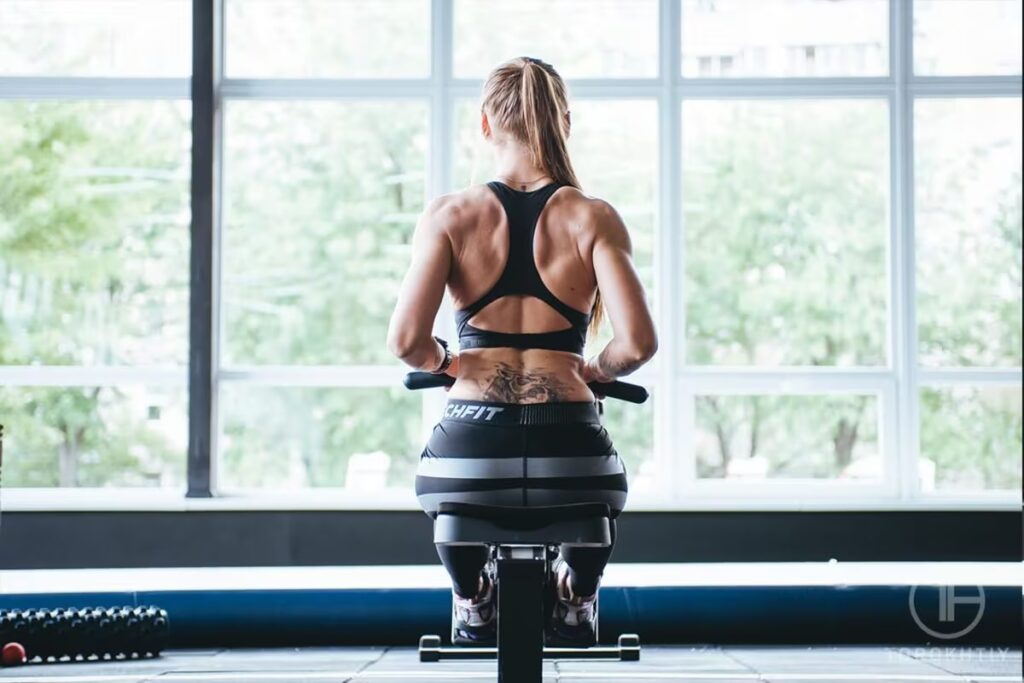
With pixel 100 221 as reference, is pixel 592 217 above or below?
below

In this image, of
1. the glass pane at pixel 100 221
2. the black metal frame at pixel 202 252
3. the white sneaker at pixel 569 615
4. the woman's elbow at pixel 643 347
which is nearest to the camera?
the woman's elbow at pixel 643 347

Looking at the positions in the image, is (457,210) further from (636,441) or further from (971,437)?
(971,437)

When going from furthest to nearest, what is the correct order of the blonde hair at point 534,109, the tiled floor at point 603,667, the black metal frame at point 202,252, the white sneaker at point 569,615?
the black metal frame at point 202,252 → the tiled floor at point 603,667 → the white sneaker at point 569,615 → the blonde hair at point 534,109

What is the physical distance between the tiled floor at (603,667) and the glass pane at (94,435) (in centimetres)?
152

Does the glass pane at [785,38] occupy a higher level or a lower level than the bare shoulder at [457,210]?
higher

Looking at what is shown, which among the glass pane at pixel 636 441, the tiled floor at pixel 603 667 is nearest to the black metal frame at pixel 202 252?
the tiled floor at pixel 603 667

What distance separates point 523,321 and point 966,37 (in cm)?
391

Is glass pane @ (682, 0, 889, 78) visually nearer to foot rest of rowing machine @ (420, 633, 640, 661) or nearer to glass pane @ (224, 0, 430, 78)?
glass pane @ (224, 0, 430, 78)

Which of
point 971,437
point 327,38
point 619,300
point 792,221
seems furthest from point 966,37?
point 619,300

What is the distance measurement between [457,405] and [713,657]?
5.94 feet

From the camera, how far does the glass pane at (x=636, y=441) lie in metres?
5.05

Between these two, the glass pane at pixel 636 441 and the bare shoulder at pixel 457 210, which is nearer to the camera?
the bare shoulder at pixel 457 210

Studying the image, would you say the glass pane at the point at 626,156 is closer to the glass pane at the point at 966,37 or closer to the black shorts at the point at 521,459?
the glass pane at the point at 966,37

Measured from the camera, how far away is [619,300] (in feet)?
6.61
